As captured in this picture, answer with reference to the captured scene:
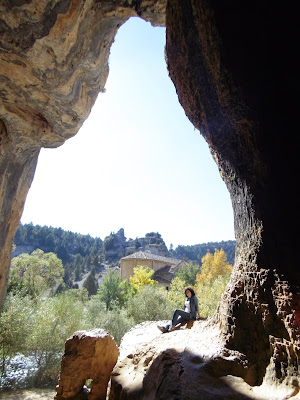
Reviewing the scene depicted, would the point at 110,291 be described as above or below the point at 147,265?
below

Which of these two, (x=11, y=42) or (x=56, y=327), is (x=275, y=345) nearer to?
(x=11, y=42)

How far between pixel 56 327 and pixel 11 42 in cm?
1751

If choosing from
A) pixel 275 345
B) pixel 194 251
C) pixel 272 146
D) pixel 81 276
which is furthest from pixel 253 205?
pixel 194 251

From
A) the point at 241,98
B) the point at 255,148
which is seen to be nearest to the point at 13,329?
A: the point at 255,148

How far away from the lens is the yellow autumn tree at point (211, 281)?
629 inches

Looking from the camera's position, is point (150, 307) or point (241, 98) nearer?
point (241, 98)

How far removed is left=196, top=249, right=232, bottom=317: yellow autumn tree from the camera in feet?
52.4

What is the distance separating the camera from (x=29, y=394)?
13.6 m

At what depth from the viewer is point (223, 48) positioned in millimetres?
3127

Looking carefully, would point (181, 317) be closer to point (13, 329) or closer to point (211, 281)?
point (13, 329)

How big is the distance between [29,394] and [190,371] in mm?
15808

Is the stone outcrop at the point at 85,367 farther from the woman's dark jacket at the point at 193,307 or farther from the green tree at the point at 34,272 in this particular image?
the green tree at the point at 34,272

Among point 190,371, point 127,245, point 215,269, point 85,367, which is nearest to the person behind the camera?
point 190,371

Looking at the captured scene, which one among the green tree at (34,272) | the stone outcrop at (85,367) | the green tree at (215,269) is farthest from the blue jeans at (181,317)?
the green tree at (215,269)
